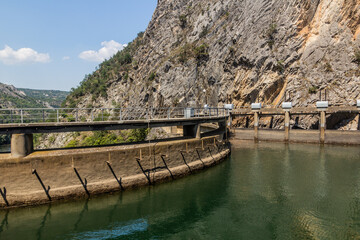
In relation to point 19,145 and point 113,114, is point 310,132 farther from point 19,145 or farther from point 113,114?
point 113,114

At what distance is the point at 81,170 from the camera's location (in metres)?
15.0

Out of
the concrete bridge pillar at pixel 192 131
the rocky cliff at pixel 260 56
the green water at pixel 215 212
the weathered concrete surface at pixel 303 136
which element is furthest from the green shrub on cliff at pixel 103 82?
the green water at pixel 215 212

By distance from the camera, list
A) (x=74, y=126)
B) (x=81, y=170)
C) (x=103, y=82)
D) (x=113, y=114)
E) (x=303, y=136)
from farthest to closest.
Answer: (x=103, y=82)
(x=113, y=114)
(x=303, y=136)
(x=74, y=126)
(x=81, y=170)

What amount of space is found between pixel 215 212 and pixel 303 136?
28075 millimetres

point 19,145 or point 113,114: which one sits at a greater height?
point 113,114

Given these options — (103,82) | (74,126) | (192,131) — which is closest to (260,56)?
(192,131)

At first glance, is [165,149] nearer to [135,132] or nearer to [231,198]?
[231,198]

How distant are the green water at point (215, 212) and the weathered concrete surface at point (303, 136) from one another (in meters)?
14.5

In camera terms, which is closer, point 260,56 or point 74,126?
point 74,126

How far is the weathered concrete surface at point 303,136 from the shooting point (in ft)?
107

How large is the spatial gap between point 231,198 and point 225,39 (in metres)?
46.6

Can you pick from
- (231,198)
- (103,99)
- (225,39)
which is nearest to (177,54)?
(225,39)

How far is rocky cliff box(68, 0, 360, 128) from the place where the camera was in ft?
136

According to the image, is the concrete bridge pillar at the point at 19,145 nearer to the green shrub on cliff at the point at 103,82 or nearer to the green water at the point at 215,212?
the green water at the point at 215,212
